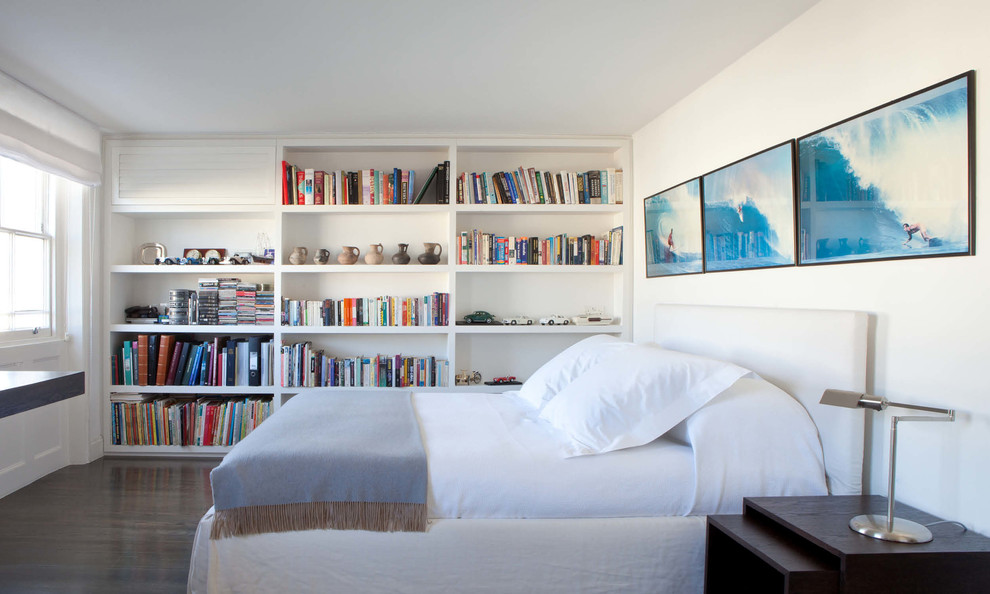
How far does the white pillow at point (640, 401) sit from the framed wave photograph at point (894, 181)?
64 centimetres

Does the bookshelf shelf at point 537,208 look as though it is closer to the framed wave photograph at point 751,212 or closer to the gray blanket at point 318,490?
the framed wave photograph at point 751,212

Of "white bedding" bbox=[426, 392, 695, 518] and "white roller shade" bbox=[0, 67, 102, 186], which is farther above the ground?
"white roller shade" bbox=[0, 67, 102, 186]

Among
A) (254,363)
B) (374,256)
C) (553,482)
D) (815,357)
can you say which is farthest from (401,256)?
(815,357)

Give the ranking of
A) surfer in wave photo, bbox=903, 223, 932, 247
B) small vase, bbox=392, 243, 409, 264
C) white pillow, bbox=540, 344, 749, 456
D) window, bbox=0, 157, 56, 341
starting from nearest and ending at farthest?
surfer in wave photo, bbox=903, 223, 932, 247 → white pillow, bbox=540, 344, 749, 456 → window, bbox=0, 157, 56, 341 → small vase, bbox=392, 243, 409, 264

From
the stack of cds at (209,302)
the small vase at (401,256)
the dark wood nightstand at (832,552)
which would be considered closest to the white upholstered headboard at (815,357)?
the dark wood nightstand at (832,552)

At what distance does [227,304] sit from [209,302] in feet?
0.40

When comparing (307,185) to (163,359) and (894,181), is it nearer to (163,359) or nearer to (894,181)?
(163,359)

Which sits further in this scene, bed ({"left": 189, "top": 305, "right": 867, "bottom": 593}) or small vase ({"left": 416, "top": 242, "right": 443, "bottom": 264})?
small vase ({"left": 416, "top": 242, "right": 443, "bottom": 264})

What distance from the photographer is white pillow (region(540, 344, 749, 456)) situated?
2057 mm

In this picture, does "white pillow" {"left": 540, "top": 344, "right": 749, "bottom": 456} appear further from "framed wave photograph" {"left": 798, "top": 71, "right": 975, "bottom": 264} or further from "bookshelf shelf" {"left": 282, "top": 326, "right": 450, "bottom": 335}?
"bookshelf shelf" {"left": 282, "top": 326, "right": 450, "bottom": 335}

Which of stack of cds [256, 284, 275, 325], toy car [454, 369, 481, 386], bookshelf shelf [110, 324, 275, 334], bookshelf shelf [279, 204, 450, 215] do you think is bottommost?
toy car [454, 369, 481, 386]

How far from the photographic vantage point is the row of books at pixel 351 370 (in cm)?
399

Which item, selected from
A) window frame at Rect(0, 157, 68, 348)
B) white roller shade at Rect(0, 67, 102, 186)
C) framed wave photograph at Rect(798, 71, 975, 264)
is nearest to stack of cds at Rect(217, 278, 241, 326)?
window frame at Rect(0, 157, 68, 348)

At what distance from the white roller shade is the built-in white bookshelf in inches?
10.9
